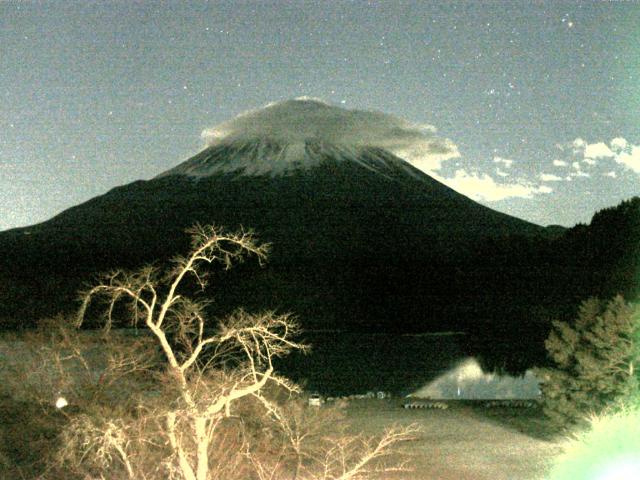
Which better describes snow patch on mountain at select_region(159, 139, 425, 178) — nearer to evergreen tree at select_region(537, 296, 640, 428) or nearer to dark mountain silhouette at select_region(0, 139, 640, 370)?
dark mountain silhouette at select_region(0, 139, 640, 370)

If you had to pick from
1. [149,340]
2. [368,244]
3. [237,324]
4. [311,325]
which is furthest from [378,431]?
[368,244]

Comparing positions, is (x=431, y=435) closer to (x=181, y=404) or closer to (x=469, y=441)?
(x=469, y=441)

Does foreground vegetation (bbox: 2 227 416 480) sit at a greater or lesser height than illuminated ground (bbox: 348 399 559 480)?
greater

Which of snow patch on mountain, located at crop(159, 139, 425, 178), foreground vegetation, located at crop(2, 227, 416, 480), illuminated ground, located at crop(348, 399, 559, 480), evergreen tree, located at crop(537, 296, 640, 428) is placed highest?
snow patch on mountain, located at crop(159, 139, 425, 178)

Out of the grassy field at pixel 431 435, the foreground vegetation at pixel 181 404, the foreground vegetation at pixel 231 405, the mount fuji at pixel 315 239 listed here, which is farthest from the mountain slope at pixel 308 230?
the foreground vegetation at pixel 181 404

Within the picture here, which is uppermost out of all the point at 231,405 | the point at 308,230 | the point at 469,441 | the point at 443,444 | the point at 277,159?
the point at 277,159

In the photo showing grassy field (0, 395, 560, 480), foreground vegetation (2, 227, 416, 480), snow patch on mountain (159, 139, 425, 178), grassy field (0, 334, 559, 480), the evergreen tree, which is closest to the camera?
foreground vegetation (2, 227, 416, 480)

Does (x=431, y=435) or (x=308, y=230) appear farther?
(x=308, y=230)

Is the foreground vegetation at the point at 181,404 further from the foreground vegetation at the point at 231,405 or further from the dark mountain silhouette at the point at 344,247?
the dark mountain silhouette at the point at 344,247

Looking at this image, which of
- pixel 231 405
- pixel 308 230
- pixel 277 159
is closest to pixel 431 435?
pixel 231 405

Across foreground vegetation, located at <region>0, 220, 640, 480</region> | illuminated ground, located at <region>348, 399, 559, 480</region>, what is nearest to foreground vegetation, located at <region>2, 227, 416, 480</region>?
foreground vegetation, located at <region>0, 220, 640, 480</region>

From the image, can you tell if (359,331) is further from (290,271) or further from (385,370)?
(290,271)
